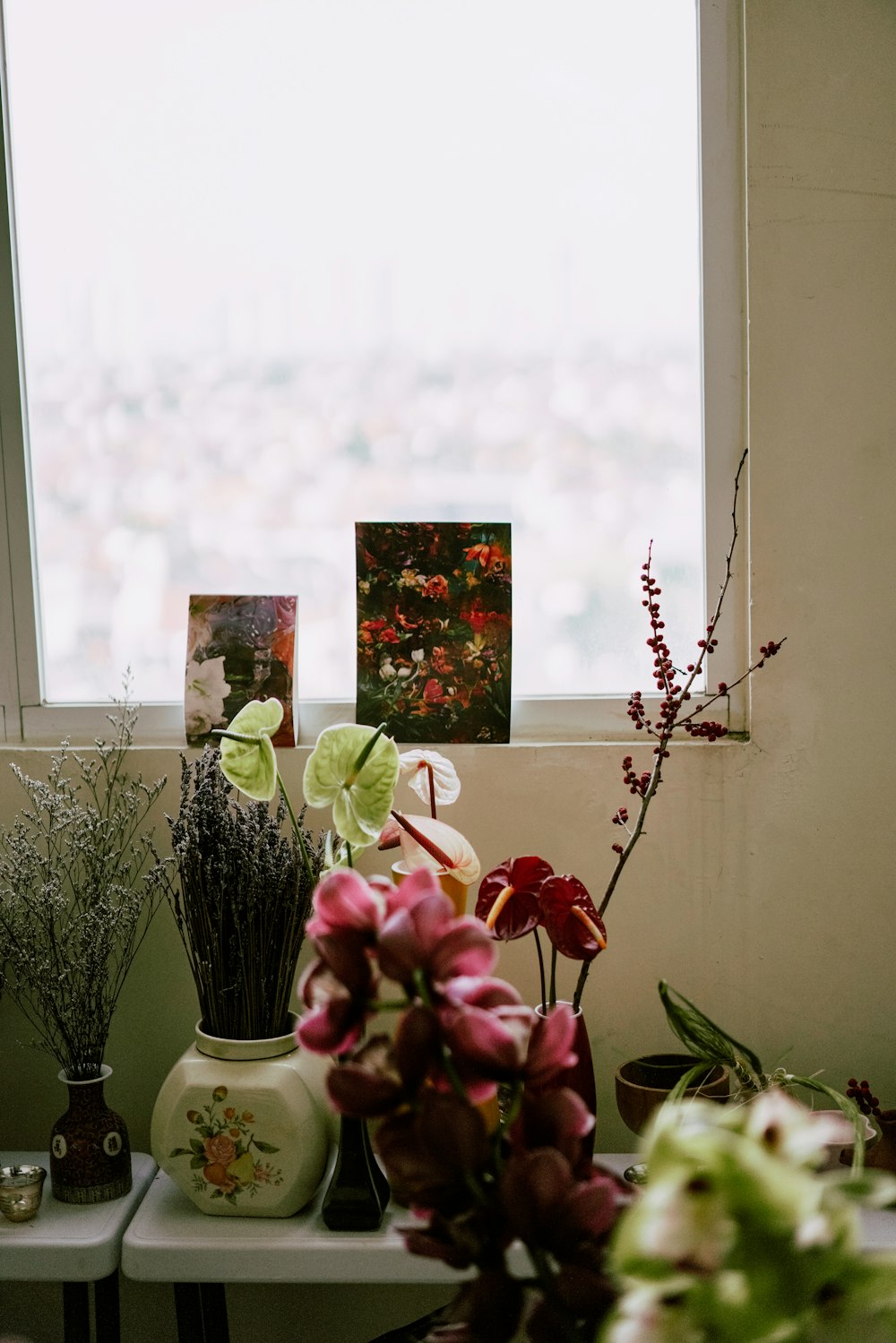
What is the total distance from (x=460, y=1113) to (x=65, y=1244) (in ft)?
3.77

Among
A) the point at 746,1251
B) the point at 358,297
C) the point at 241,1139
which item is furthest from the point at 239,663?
the point at 746,1251

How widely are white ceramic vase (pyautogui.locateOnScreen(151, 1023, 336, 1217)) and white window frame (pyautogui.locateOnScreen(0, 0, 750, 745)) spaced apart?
1.99 ft

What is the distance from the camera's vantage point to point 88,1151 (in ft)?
5.22

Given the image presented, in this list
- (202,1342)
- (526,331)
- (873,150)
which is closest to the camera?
(202,1342)

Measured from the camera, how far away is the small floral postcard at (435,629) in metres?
1.88

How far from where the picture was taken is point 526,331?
1919 millimetres

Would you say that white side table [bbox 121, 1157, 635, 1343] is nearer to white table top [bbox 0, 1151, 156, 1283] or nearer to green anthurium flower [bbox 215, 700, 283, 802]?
white table top [bbox 0, 1151, 156, 1283]

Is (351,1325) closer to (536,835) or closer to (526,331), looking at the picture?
(536,835)

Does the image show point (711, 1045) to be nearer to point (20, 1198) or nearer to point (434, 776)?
point (434, 776)

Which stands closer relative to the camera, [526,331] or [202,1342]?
[202,1342]

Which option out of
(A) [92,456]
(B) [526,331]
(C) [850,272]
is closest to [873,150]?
(C) [850,272]

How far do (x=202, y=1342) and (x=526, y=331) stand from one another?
1611mm

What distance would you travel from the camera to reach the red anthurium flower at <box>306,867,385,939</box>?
0.64 meters

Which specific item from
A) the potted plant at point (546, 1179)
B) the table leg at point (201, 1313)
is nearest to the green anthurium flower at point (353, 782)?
the potted plant at point (546, 1179)
